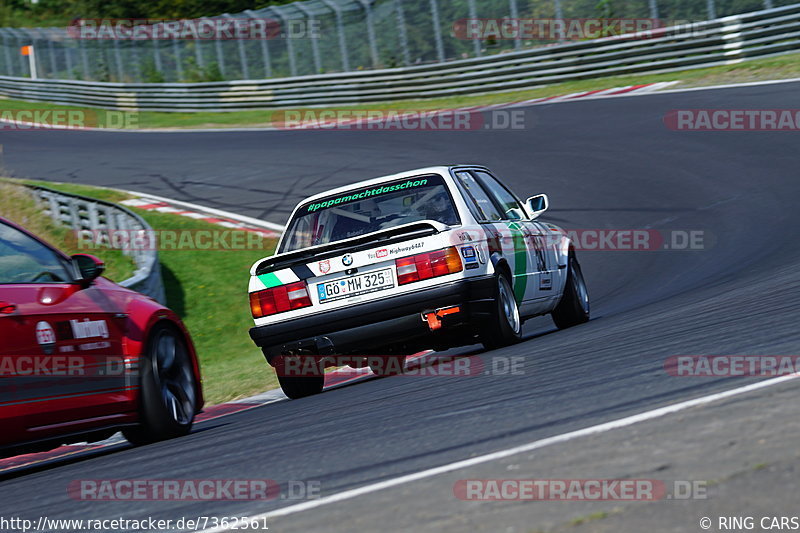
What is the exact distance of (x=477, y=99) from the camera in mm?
28156

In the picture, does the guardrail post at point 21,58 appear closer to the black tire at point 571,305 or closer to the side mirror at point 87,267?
the black tire at point 571,305

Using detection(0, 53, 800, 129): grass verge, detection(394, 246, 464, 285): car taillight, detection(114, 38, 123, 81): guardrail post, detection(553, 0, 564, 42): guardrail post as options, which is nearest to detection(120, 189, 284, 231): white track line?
detection(394, 246, 464, 285): car taillight

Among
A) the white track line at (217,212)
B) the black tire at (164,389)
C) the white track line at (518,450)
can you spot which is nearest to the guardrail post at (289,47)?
the white track line at (217,212)

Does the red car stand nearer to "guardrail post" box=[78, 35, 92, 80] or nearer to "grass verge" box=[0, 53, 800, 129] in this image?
"grass verge" box=[0, 53, 800, 129]

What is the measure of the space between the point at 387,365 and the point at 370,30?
25.2m

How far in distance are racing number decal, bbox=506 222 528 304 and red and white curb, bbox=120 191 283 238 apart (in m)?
7.47

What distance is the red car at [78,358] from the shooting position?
609 centimetres

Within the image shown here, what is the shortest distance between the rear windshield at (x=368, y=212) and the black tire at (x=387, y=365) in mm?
1013

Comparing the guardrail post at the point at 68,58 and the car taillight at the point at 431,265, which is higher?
the car taillight at the point at 431,265

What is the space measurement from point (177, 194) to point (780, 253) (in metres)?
12.4

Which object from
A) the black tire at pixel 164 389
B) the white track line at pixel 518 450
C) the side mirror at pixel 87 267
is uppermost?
the side mirror at pixel 87 267

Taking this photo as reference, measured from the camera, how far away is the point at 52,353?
6.36m

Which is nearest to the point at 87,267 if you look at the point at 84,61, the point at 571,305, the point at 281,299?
the point at 281,299

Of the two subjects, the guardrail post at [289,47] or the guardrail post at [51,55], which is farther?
the guardrail post at [51,55]
